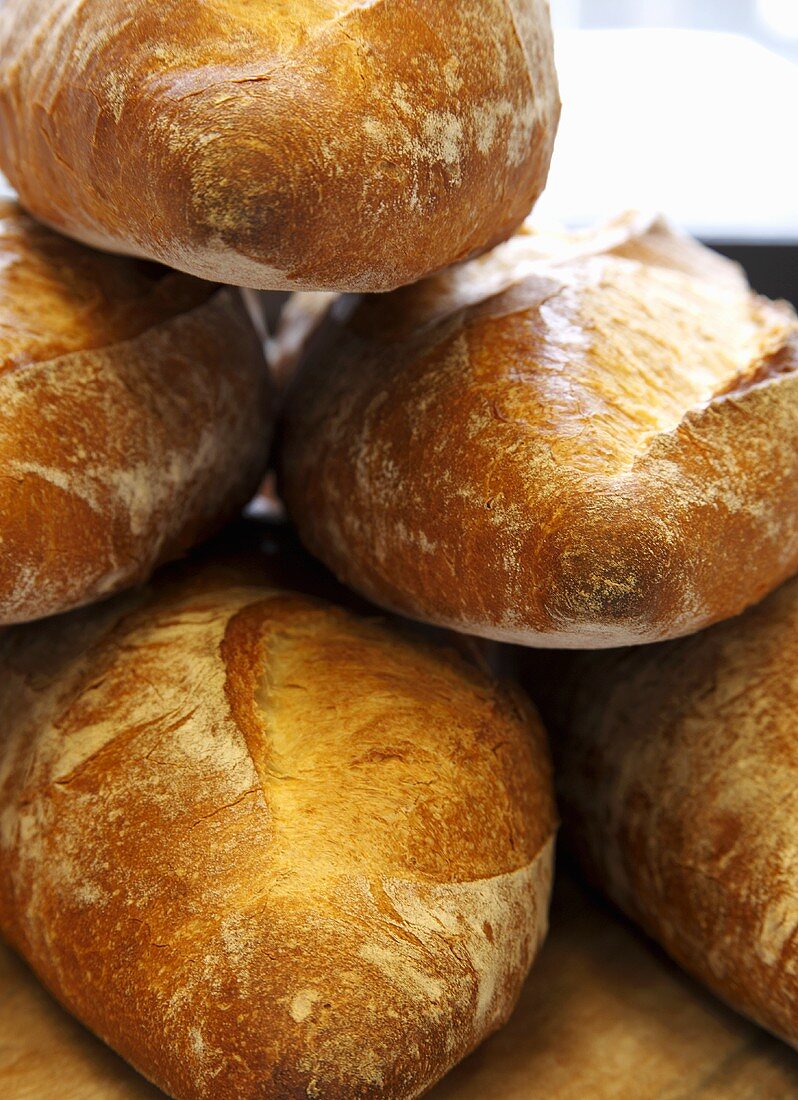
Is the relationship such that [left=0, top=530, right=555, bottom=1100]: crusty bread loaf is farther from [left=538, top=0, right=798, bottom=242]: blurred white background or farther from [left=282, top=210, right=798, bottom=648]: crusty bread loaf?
[left=538, top=0, right=798, bottom=242]: blurred white background

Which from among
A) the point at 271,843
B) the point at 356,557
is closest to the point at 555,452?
the point at 356,557

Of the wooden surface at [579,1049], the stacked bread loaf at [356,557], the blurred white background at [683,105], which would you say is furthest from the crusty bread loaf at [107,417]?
the blurred white background at [683,105]

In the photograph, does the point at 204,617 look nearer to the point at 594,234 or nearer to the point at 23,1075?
the point at 23,1075

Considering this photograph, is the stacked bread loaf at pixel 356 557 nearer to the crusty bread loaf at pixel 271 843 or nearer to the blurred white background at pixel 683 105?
the crusty bread loaf at pixel 271 843

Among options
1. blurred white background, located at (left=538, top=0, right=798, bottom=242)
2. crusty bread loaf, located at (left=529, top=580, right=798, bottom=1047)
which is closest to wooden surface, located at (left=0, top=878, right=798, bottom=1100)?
crusty bread loaf, located at (left=529, top=580, right=798, bottom=1047)

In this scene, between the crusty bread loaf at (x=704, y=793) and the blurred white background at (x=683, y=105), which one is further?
the blurred white background at (x=683, y=105)

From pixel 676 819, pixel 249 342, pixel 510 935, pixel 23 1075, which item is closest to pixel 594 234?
pixel 249 342
